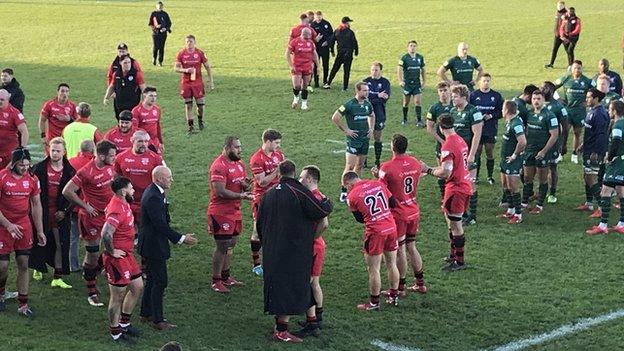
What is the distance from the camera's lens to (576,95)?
63.3 feet

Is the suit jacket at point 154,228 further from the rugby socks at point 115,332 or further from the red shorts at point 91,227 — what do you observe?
the red shorts at point 91,227

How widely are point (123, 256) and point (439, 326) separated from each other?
3869 millimetres

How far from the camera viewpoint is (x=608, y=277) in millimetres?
13516

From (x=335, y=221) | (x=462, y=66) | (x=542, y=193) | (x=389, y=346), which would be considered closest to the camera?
(x=389, y=346)

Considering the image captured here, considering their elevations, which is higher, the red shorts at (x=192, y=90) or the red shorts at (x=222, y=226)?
the red shorts at (x=192, y=90)

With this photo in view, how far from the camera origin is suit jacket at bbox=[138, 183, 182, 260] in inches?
433

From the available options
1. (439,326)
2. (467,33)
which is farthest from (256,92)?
(439,326)

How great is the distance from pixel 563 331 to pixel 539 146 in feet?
17.3

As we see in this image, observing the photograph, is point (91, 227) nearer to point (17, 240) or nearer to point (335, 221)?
point (17, 240)

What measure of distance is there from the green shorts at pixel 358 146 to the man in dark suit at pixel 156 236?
617 cm

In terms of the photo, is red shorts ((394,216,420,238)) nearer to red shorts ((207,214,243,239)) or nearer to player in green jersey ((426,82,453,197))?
red shorts ((207,214,243,239))

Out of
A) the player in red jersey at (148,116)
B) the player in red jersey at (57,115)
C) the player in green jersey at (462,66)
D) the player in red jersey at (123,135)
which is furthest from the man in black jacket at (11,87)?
the player in green jersey at (462,66)

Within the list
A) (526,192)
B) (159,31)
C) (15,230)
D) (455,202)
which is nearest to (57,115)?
(15,230)

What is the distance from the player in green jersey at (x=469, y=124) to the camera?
1558 centimetres
